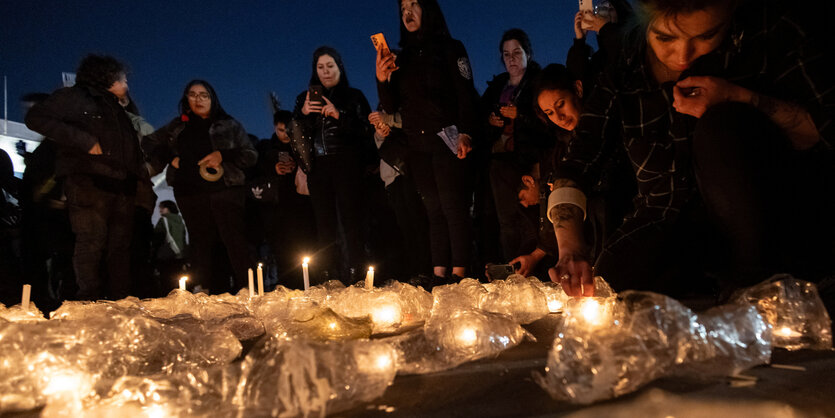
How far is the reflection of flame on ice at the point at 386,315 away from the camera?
1.88 m

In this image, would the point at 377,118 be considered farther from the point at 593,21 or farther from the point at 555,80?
the point at 593,21

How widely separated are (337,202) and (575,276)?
2.56 metres

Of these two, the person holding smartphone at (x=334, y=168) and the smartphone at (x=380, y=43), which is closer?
the smartphone at (x=380, y=43)

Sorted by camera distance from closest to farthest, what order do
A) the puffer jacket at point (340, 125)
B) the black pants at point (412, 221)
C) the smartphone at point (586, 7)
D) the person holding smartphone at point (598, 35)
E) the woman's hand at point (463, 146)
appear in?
the person holding smartphone at point (598, 35) → the smartphone at point (586, 7) → the woman's hand at point (463, 146) → the puffer jacket at point (340, 125) → the black pants at point (412, 221)

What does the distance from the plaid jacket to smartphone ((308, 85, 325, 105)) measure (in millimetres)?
2352

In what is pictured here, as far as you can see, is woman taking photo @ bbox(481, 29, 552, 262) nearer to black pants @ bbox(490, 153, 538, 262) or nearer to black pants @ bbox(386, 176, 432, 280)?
black pants @ bbox(490, 153, 538, 262)

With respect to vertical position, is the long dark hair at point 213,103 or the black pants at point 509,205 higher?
the long dark hair at point 213,103

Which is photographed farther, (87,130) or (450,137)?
(87,130)

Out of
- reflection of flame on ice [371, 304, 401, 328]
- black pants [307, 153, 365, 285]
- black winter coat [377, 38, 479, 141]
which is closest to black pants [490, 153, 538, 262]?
black winter coat [377, 38, 479, 141]

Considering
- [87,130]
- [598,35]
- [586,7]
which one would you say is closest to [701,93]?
[598,35]

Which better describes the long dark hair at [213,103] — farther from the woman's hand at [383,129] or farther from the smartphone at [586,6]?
the smartphone at [586,6]

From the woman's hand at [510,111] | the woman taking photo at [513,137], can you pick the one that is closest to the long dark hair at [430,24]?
the woman taking photo at [513,137]

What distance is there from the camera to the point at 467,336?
1.24m

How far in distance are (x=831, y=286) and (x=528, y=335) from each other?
3.32 feet
